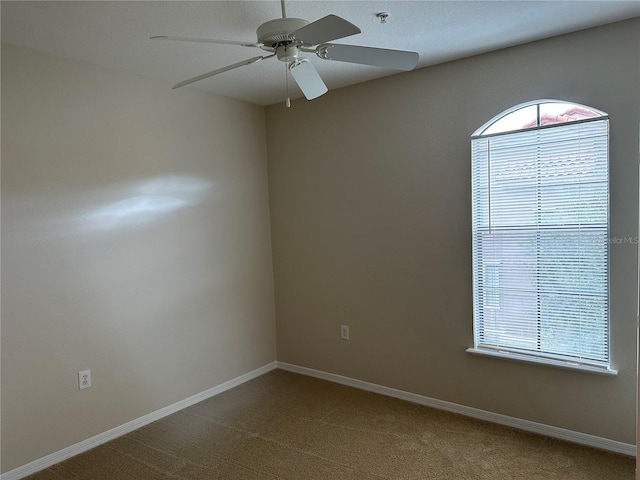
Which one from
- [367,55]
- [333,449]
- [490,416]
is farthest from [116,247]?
[490,416]

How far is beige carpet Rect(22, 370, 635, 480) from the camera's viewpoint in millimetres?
2525

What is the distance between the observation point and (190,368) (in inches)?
141

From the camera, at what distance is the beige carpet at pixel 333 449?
2525 mm

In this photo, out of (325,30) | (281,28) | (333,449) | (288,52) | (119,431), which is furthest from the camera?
(119,431)

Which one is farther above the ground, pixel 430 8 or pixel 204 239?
pixel 430 8

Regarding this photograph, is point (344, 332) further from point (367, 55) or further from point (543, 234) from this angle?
point (367, 55)

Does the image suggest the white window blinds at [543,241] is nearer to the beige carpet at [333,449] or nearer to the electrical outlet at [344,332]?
the beige carpet at [333,449]

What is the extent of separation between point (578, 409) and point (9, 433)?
10.9ft

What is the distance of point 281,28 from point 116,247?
6.49ft

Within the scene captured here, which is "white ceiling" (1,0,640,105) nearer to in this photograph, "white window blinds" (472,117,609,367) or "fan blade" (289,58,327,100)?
"fan blade" (289,58,327,100)

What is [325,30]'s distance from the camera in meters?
1.68

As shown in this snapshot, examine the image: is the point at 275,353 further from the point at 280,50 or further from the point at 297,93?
the point at 280,50

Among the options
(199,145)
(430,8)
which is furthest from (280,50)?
(199,145)

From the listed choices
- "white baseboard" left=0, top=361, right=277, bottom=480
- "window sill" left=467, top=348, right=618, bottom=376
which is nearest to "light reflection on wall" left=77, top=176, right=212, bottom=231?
"white baseboard" left=0, top=361, right=277, bottom=480
